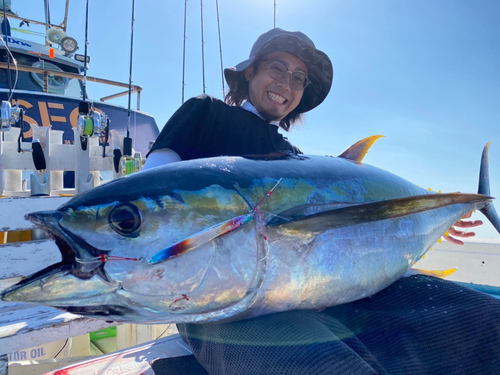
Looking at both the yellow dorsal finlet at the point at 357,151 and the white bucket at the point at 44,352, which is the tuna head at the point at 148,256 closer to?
the yellow dorsal finlet at the point at 357,151

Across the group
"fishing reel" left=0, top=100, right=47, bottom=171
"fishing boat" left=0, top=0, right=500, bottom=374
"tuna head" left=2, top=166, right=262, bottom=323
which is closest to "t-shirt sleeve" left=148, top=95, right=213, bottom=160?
"tuna head" left=2, top=166, right=262, bottom=323

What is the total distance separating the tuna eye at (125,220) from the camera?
0.78 meters

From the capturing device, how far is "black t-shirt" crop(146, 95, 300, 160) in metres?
1.47

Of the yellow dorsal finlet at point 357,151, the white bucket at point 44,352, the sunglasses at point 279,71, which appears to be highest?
the sunglasses at point 279,71

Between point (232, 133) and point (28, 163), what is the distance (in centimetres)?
327

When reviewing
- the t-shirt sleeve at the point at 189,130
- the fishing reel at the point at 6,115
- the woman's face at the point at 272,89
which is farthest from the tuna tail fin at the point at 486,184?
the fishing reel at the point at 6,115

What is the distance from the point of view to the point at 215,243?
0.83 meters

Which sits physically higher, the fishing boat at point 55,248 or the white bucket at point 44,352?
the fishing boat at point 55,248

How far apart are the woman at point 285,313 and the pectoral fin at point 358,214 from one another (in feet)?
0.86

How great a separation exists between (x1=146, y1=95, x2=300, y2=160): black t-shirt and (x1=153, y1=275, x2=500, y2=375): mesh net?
0.76 m

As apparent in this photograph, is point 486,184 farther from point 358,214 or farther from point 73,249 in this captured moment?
point 73,249

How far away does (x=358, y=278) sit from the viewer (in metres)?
1.07

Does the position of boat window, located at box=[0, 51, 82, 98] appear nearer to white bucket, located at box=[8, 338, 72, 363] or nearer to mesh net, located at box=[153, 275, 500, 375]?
white bucket, located at box=[8, 338, 72, 363]

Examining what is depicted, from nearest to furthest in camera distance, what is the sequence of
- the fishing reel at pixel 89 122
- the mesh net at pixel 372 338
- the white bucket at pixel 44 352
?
the mesh net at pixel 372 338 → the white bucket at pixel 44 352 → the fishing reel at pixel 89 122
